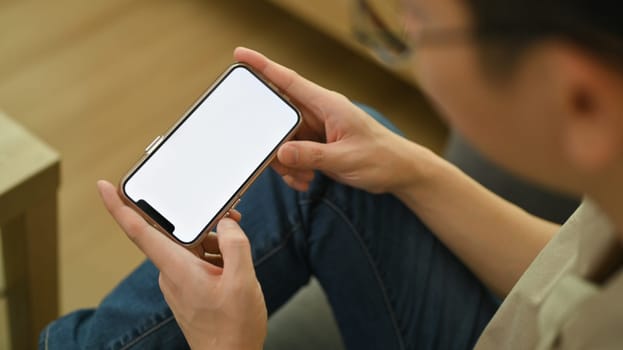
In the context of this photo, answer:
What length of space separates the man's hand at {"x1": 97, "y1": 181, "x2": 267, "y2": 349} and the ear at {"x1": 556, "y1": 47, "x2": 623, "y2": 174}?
0.32 metres

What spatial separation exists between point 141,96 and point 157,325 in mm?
841

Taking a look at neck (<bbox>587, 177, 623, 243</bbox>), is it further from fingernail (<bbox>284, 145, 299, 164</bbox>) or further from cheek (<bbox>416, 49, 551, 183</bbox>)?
fingernail (<bbox>284, 145, 299, 164</bbox>)

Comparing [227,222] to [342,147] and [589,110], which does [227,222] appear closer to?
[342,147]

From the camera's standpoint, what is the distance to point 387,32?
0.62 m

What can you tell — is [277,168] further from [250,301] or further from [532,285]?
[532,285]

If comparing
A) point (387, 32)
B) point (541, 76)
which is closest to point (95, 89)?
point (387, 32)

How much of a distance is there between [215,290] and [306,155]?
0.17m

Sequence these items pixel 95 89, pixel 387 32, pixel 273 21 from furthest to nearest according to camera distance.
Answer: pixel 273 21 < pixel 95 89 < pixel 387 32

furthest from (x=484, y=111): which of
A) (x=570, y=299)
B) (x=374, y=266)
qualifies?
(x=374, y=266)

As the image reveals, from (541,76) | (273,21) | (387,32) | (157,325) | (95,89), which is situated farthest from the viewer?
(273,21)

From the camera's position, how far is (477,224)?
827 millimetres

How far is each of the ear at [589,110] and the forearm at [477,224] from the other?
370 mm

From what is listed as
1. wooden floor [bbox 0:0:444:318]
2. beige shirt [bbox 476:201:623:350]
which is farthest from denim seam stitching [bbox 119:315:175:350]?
wooden floor [bbox 0:0:444:318]

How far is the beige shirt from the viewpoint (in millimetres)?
532
